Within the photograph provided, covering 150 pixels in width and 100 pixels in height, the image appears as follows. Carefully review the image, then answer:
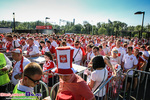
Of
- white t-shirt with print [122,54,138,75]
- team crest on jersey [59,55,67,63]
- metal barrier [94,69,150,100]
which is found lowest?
metal barrier [94,69,150,100]

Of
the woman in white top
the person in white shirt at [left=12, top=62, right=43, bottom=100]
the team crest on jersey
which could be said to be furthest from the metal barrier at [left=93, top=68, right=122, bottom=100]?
the person in white shirt at [left=12, top=62, right=43, bottom=100]

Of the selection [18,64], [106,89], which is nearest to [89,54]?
[106,89]

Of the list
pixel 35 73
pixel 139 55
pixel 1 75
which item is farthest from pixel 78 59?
pixel 35 73

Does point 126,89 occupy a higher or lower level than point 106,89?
lower

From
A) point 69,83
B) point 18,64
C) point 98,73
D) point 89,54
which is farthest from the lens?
point 89,54

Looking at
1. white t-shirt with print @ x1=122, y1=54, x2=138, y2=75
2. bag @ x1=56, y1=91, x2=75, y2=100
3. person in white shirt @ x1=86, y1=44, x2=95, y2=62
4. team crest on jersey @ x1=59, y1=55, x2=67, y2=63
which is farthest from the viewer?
person in white shirt @ x1=86, y1=44, x2=95, y2=62

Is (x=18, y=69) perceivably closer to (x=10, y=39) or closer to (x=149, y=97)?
(x=10, y=39)

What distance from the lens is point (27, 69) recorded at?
181 cm

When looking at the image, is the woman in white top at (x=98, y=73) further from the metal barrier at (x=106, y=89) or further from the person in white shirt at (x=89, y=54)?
the person in white shirt at (x=89, y=54)

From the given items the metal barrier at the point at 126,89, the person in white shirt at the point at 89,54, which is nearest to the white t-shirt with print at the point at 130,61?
the metal barrier at the point at 126,89

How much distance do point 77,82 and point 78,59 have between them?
406 cm

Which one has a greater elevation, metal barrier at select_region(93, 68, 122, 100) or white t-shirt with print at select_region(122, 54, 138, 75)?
white t-shirt with print at select_region(122, 54, 138, 75)

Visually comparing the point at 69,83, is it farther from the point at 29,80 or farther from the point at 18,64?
the point at 18,64

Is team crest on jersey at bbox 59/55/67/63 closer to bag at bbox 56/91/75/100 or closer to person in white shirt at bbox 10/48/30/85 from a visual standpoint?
bag at bbox 56/91/75/100
